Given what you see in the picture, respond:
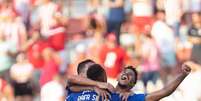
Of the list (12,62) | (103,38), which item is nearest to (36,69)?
(12,62)

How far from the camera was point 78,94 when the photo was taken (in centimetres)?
571

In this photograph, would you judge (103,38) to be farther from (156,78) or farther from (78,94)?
(78,94)

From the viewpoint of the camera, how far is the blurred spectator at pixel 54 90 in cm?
1230

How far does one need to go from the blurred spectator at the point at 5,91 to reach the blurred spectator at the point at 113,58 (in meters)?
1.81

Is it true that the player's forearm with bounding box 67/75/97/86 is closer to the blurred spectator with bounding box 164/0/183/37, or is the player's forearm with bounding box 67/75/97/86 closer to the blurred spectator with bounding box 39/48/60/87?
the blurred spectator with bounding box 164/0/183/37

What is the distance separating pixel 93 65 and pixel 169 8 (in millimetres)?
6467

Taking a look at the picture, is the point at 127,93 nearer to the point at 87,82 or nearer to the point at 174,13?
the point at 87,82

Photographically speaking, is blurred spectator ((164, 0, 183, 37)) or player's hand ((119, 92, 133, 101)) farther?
blurred spectator ((164, 0, 183, 37))

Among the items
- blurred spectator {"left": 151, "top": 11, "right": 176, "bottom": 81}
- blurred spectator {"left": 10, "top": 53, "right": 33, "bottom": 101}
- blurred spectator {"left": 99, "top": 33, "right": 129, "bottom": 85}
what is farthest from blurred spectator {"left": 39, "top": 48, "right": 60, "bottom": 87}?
blurred spectator {"left": 151, "top": 11, "right": 176, "bottom": 81}

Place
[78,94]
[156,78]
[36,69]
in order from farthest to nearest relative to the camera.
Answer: [36,69] < [156,78] < [78,94]

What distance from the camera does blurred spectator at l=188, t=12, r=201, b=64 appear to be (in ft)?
38.1

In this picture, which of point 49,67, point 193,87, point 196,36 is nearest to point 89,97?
point 193,87

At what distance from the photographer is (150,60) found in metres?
12.1

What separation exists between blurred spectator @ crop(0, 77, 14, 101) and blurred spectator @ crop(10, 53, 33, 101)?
0.30ft
